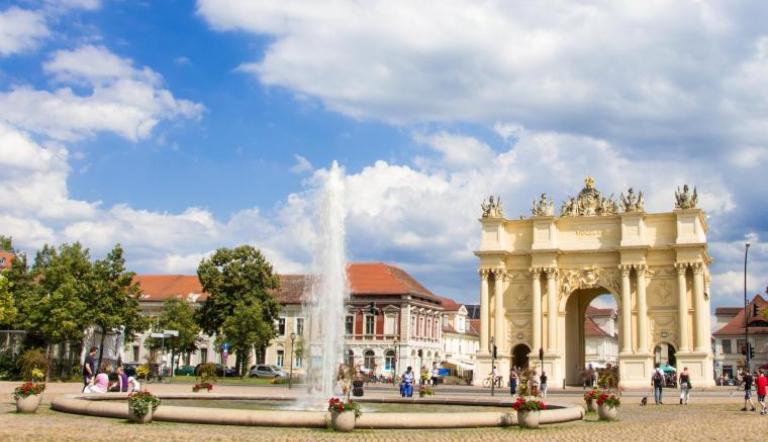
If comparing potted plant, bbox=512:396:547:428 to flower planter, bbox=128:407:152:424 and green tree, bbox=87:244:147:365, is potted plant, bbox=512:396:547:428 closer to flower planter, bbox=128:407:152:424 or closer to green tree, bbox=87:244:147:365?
flower planter, bbox=128:407:152:424

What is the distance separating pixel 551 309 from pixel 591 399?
36430 millimetres

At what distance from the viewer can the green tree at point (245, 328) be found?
232 ft

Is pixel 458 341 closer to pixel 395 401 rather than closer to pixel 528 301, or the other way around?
pixel 528 301

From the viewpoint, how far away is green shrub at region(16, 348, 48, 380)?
47891mm

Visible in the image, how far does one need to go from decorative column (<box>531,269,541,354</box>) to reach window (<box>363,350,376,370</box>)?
28.1 meters

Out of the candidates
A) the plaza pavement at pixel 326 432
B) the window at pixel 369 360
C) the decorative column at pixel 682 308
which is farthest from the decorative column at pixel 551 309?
the plaza pavement at pixel 326 432

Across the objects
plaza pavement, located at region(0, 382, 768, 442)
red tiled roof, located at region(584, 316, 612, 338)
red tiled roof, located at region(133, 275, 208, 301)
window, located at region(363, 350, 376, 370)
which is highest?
red tiled roof, located at region(133, 275, 208, 301)

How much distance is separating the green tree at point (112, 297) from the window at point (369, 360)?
32.9 m

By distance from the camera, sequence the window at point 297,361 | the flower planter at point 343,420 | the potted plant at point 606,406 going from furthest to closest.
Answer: the window at point 297,361
the potted plant at point 606,406
the flower planter at point 343,420

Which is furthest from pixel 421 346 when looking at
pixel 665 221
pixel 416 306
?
pixel 665 221

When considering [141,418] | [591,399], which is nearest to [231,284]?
[591,399]

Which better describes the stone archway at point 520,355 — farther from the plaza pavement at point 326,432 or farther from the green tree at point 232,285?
the plaza pavement at point 326,432

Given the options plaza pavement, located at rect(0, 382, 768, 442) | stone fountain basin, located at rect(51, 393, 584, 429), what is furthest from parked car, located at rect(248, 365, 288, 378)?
stone fountain basin, located at rect(51, 393, 584, 429)

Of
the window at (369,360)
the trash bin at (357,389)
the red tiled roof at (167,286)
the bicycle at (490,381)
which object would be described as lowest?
the bicycle at (490,381)
